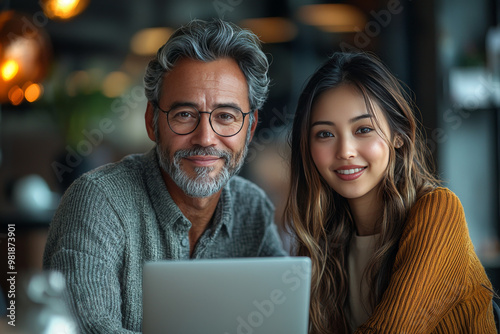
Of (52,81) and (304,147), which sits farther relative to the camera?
(52,81)

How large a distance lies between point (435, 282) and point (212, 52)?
1047mm

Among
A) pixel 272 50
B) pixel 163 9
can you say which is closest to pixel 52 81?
pixel 163 9

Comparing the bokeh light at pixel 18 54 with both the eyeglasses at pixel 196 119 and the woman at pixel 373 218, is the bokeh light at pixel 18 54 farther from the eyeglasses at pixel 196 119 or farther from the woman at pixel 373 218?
the woman at pixel 373 218

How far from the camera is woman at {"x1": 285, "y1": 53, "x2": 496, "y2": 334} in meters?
1.42

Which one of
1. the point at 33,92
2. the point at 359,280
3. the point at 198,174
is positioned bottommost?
the point at 359,280

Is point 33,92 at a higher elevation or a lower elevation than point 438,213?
higher

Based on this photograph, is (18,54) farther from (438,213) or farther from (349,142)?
(438,213)

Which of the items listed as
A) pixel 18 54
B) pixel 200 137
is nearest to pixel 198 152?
pixel 200 137

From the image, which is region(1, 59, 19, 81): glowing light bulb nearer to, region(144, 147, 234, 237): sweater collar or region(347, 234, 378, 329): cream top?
region(144, 147, 234, 237): sweater collar

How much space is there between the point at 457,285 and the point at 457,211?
0.68 feet

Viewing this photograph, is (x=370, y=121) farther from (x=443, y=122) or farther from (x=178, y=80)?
(x=443, y=122)

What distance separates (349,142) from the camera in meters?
1.60

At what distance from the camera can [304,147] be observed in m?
1.72

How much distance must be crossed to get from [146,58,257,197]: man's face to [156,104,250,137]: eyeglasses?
1 cm
